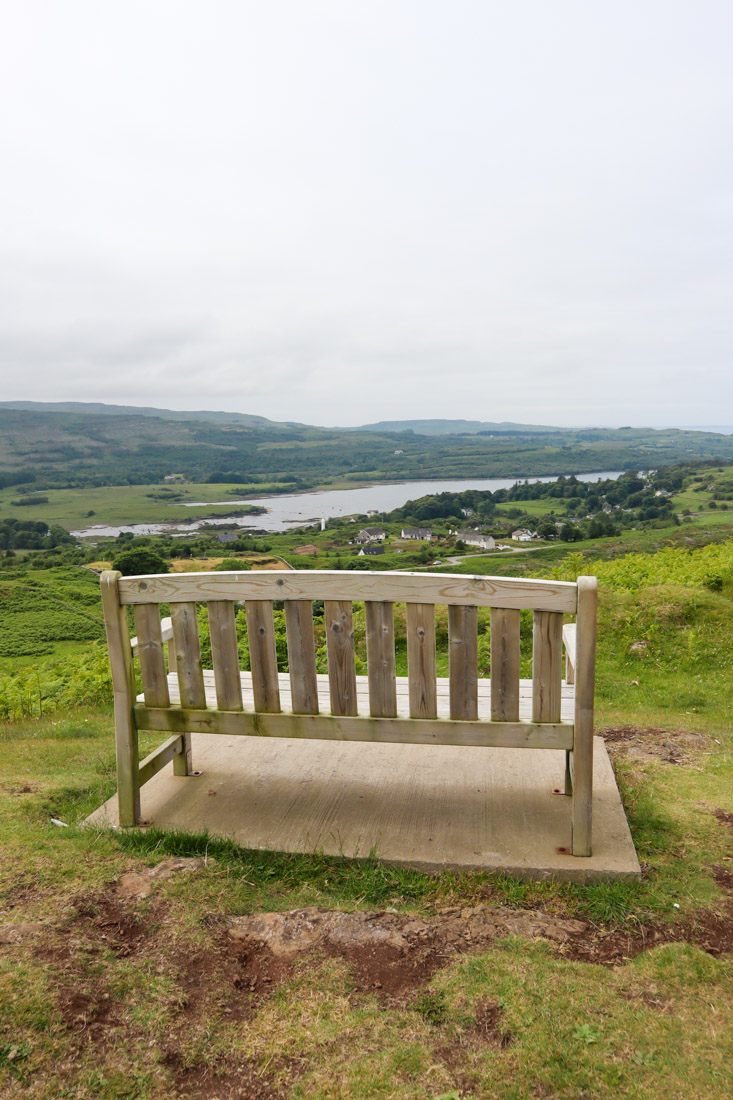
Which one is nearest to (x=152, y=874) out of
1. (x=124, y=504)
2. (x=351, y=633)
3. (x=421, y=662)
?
(x=351, y=633)

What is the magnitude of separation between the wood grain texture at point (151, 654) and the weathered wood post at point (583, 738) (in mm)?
2080

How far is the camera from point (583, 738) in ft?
10.1

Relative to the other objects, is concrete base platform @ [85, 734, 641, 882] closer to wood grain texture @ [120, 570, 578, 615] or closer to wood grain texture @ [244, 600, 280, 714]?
wood grain texture @ [244, 600, 280, 714]

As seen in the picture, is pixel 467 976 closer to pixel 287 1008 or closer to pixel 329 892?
pixel 287 1008

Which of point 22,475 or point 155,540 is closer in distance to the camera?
point 155,540

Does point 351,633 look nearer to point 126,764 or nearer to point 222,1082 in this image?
point 126,764

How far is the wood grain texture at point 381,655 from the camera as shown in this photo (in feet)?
10.3

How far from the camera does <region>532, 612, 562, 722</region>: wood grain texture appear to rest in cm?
305

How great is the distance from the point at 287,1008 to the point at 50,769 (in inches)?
121

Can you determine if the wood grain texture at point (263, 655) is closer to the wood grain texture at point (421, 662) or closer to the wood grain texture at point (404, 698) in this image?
the wood grain texture at point (404, 698)

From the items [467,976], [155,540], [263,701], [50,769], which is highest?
[263,701]

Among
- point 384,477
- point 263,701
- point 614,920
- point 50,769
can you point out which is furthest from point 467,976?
point 384,477

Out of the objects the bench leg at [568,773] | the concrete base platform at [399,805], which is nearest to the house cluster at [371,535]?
the concrete base platform at [399,805]

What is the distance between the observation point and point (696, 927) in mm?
2717
